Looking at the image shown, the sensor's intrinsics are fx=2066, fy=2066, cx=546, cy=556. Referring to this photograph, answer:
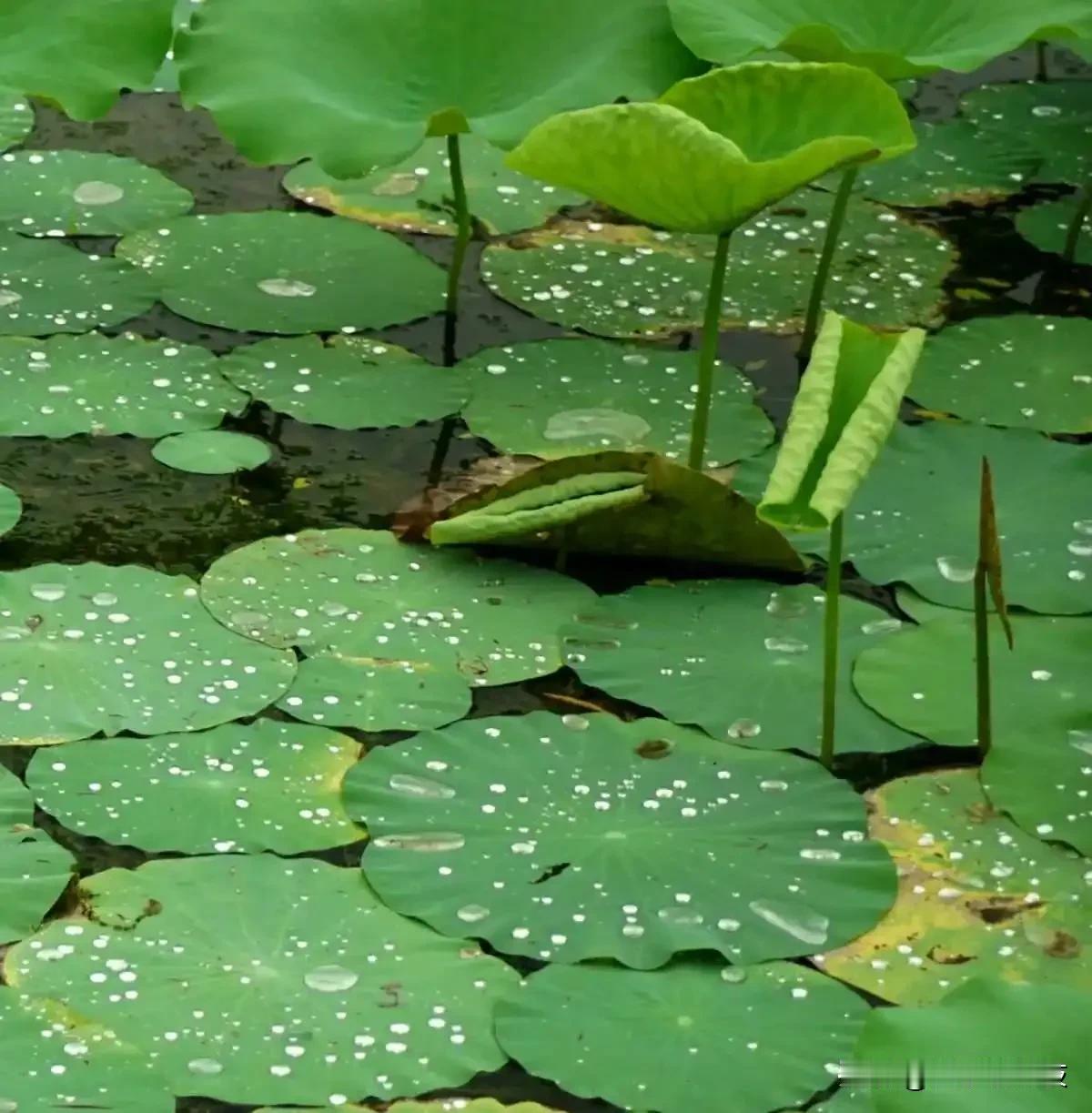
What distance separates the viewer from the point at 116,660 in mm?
1826

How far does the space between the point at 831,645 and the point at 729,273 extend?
3.12 ft

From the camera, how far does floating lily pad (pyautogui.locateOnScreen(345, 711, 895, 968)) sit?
61.1 inches

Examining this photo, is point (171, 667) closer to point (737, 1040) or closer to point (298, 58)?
point (737, 1040)

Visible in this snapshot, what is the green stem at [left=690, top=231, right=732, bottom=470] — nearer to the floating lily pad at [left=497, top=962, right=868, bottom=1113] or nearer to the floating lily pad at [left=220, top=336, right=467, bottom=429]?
the floating lily pad at [left=220, top=336, right=467, bottom=429]

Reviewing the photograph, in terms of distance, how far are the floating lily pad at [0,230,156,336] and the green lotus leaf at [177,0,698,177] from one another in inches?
10.7

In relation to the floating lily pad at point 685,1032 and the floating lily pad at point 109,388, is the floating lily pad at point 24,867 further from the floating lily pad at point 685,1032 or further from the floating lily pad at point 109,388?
the floating lily pad at point 109,388

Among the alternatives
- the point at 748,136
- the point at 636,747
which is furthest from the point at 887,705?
the point at 748,136

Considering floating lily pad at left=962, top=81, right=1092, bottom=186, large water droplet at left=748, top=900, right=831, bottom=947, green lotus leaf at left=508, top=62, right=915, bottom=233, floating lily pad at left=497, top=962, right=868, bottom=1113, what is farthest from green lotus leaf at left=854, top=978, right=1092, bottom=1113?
floating lily pad at left=962, top=81, right=1092, bottom=186

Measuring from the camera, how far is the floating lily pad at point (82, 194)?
2562mm

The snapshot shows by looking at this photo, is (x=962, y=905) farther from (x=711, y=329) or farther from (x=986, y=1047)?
(x=711, y=329)

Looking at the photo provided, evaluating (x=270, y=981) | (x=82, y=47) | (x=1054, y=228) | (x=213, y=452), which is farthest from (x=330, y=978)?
(x=1054, y=228)

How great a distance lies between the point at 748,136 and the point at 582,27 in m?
0.39

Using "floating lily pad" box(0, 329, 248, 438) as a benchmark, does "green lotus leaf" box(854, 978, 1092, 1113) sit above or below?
above

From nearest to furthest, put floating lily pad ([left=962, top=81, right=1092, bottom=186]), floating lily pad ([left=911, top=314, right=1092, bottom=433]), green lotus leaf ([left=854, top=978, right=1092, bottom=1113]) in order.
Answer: green lotus leaf ([left=854, top=978, right=1092, bottom=1113]) → floating lily pad ([left=911, top=314, right=1092, bottom=433]) → floating lily pad ([left=962, top=81, right=1092, bottom=186])
